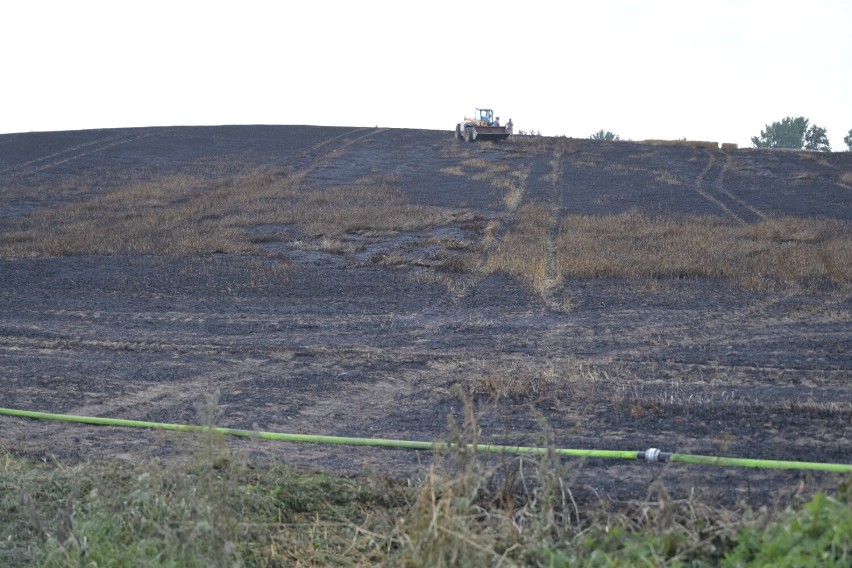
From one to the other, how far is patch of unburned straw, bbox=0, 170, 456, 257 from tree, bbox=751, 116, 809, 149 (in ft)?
209

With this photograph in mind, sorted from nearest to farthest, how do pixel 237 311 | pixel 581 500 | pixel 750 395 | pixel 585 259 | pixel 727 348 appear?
pixel 581 500, pixel 750 395, pixel 727 348, pixel 237 311, pixel 585 259

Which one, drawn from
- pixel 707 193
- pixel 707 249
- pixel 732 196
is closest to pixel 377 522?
pixel 707 249

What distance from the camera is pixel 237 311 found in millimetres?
13273

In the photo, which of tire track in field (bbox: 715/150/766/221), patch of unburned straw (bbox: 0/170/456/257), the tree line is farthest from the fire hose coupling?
the tree line

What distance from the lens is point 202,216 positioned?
2259cm

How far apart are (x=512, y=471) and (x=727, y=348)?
215 inches

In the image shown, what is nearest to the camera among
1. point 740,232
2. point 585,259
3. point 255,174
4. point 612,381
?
point 612,381

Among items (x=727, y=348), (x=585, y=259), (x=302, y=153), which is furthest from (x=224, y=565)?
(x=302, y=153)

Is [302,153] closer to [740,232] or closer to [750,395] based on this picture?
[740,232]

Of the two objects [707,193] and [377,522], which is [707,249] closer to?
[707,193]

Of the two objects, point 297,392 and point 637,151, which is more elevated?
point 637,151

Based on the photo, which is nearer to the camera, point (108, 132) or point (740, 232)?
point (740, 232)

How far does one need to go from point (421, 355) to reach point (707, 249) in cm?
917

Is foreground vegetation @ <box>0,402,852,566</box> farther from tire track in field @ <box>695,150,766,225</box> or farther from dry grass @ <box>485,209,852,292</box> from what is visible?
tire track in field @ <box>695,150,766,225</box>
